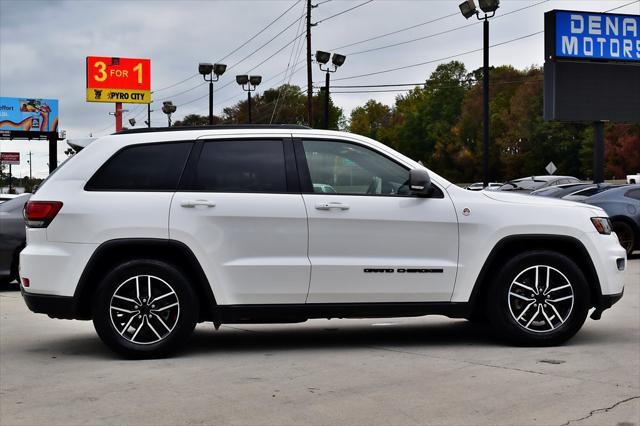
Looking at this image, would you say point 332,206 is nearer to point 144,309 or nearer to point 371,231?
point 371,231

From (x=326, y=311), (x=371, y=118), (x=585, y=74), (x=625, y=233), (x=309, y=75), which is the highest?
(x=371, y=118)

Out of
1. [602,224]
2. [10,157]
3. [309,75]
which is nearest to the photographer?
[602,224]

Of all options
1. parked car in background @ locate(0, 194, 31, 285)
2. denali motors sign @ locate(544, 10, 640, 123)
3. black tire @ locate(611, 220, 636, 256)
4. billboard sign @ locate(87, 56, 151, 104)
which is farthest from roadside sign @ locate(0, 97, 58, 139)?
parked car in background @ locate(0, 194, 31, 285)

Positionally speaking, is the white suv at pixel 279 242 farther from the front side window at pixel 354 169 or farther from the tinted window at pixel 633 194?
the tinted window at pixel 633 194

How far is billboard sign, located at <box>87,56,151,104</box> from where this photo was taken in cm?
5559

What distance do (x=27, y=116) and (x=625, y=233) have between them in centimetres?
8410

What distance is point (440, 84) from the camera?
4473 inches

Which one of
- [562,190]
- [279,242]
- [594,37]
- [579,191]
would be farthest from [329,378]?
[594,37]

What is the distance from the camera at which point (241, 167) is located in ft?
22.8

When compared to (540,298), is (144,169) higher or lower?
higher

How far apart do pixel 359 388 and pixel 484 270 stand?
191 centimetres

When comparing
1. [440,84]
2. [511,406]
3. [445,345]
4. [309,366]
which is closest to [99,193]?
[309,366]

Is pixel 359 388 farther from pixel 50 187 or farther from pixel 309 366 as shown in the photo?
pixel 50 187

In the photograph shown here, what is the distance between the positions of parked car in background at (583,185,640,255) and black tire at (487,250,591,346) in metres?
9.48
